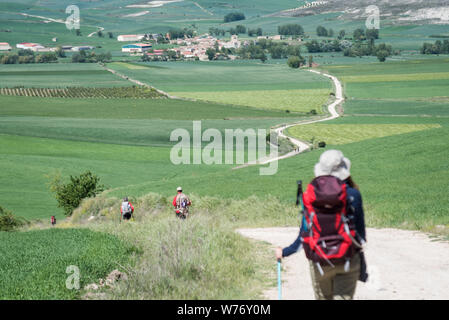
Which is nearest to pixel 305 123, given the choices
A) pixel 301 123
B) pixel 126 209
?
pixel 301 123

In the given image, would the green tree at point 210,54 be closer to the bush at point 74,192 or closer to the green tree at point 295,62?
the green tree at point 295,62

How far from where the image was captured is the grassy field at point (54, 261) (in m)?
11.0

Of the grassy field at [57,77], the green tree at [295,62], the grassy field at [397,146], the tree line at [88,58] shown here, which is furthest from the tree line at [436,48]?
the tree line at [88,58]

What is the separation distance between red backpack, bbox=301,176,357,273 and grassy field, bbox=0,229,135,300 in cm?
483

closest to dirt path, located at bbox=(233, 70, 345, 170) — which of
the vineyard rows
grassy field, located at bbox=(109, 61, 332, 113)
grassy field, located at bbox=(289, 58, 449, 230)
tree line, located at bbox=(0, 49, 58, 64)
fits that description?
grassy field, located at bbox=(289, 58, 449, 230)

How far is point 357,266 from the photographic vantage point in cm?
746

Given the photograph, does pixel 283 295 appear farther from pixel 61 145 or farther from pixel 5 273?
pixel 61 145

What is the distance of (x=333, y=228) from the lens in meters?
7.28

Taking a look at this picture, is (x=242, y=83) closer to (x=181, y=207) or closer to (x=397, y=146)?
(x=397, y=146)

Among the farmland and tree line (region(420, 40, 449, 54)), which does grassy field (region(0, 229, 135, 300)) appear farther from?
tree line (region(420, 40, 449, 54))

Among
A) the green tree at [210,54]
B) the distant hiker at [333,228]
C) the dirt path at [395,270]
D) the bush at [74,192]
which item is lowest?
the bush at [74,192]

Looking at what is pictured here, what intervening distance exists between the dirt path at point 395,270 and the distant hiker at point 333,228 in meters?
1.79

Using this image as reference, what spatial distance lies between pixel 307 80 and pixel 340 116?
48997 millimetres

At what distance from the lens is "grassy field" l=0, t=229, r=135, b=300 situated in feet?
36.2
